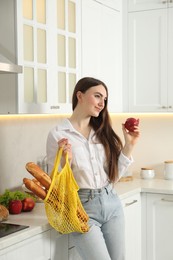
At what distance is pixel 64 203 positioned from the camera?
2.48 metres

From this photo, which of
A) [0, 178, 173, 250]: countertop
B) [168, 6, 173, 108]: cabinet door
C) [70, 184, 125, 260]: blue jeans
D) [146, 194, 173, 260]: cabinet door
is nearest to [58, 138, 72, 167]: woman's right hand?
[70, 184, 125, 260]: blue jeans

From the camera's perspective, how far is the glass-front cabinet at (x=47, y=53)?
2.83 m

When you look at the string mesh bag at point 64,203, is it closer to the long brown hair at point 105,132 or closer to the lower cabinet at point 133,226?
the long brown hair at point 105,132

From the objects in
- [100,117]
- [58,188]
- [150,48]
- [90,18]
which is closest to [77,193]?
[58,188]

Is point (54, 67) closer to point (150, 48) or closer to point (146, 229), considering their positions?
point (150, 48)

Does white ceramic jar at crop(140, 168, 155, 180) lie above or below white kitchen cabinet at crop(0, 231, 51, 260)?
above

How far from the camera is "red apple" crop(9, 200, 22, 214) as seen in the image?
2.78 meters

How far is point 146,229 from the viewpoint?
3678 mm

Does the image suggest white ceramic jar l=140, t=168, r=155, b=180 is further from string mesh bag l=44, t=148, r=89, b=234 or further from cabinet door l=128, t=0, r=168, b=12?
string mesh bag l=44, t=148, r=89, b=234

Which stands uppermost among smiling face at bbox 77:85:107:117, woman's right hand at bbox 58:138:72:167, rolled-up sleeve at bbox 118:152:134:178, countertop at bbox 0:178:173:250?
smiling face at bbox 77:85:107:117

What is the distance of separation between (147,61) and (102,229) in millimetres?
1657

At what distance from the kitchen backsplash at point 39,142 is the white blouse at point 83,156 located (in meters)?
0.59

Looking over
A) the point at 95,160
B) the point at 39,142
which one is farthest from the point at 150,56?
the point at 95,160

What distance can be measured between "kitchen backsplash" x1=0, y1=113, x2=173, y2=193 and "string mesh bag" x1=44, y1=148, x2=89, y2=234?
31.6 inches
